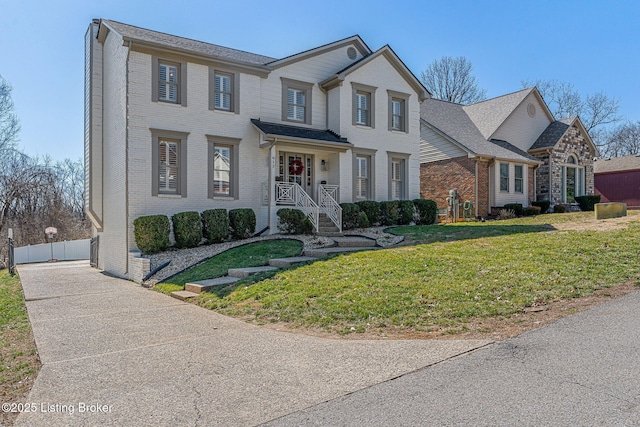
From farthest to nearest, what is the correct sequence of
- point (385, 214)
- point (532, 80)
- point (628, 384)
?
point (532, 80)
point (385, 214)
point (628, 384)

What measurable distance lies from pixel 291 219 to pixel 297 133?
11.0ft

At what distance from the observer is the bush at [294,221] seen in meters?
14.6

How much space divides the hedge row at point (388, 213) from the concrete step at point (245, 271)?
6.24 meters

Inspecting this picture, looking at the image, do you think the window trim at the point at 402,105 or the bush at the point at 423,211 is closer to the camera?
the bush at the point at 423,211

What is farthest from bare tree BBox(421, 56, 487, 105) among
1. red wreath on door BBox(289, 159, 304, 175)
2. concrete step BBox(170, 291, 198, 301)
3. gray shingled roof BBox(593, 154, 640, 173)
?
concrete step BBox(170, 291, 198, 301)

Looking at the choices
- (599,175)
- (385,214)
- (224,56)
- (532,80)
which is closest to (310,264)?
(385,214)

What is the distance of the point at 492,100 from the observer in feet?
84.0

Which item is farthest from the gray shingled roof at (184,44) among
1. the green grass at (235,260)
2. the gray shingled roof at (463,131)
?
the gray shingled roof at (463,131)

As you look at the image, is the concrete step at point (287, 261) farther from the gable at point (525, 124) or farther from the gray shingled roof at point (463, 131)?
the gable at point (525, 124)

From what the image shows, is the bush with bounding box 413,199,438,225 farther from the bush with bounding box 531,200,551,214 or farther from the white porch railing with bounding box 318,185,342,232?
the bush with bounding box 531,200,551,214

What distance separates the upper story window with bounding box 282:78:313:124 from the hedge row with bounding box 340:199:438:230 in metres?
3.94

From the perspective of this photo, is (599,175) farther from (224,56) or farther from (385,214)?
(224,56)

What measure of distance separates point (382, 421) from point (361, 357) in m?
1.42

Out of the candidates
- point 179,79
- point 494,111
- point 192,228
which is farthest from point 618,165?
point 192,228
